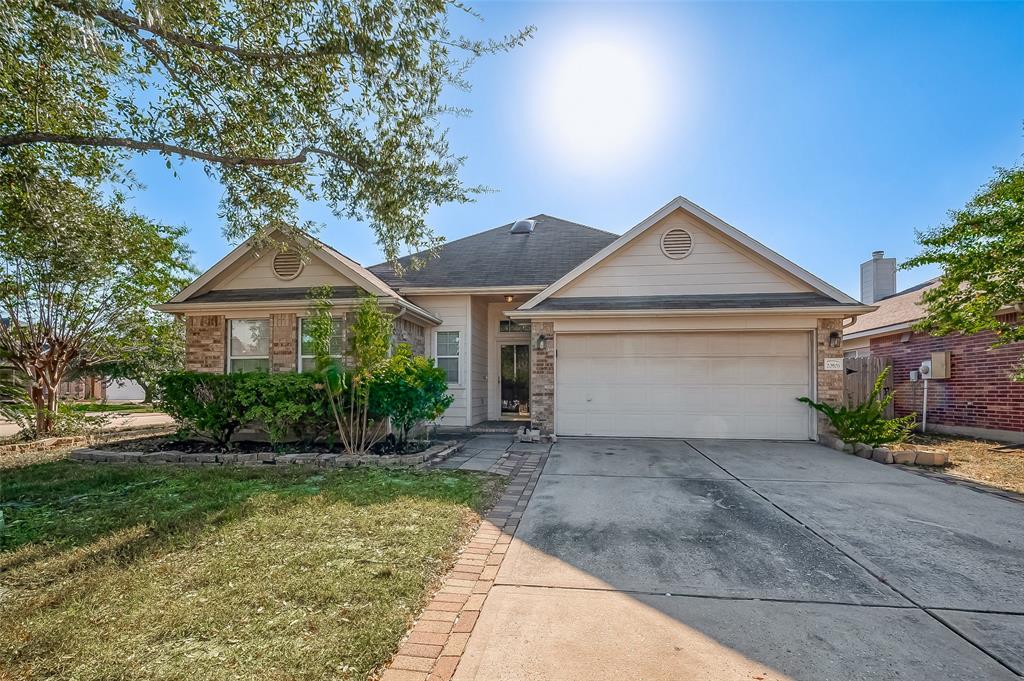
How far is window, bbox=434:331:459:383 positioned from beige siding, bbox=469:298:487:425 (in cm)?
39

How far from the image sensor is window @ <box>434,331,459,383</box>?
458 inches

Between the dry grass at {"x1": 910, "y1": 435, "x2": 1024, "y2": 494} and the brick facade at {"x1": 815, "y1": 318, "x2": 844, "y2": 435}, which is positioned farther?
the brick facade at {"x1": 815, "y1": 318, "x2": 844, "y2": 435}

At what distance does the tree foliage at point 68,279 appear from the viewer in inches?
264

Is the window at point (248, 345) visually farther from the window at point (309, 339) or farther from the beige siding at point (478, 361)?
the beige siding at point (478, 361)

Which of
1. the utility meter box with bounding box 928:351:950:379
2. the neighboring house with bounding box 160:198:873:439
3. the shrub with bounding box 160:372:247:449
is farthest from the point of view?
the utility meter box with bounding box 928:351:950:379

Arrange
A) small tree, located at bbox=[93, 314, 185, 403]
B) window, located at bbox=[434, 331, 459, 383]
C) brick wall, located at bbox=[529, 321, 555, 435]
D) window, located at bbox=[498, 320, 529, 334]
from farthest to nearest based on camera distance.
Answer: window, located at bbox=[498, 320, 529, 334], window, located at bbox=[434, 331, 459, 383], small tree, located at bbox=[93, 314, 185, 403], brick wall, located at bbox=[529, 321, 555, 435]

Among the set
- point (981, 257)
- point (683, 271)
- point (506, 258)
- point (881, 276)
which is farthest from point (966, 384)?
point (506, 258)

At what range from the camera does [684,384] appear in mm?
9727

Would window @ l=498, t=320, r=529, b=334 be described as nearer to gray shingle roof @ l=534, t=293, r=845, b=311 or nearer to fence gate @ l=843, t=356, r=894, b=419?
gray shingle roof @ l=534, t=293, r=845, b=311

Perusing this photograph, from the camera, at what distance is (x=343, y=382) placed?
23.9ft

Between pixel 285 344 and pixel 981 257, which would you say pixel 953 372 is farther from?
pixel 285 344

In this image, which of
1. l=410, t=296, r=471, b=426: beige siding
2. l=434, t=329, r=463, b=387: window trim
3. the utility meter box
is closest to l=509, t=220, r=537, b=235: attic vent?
l=410, t=296, r=471, b=426: beige siding

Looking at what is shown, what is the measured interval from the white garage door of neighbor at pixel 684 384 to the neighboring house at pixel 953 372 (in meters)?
2.73

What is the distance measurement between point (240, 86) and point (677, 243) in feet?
26.9
